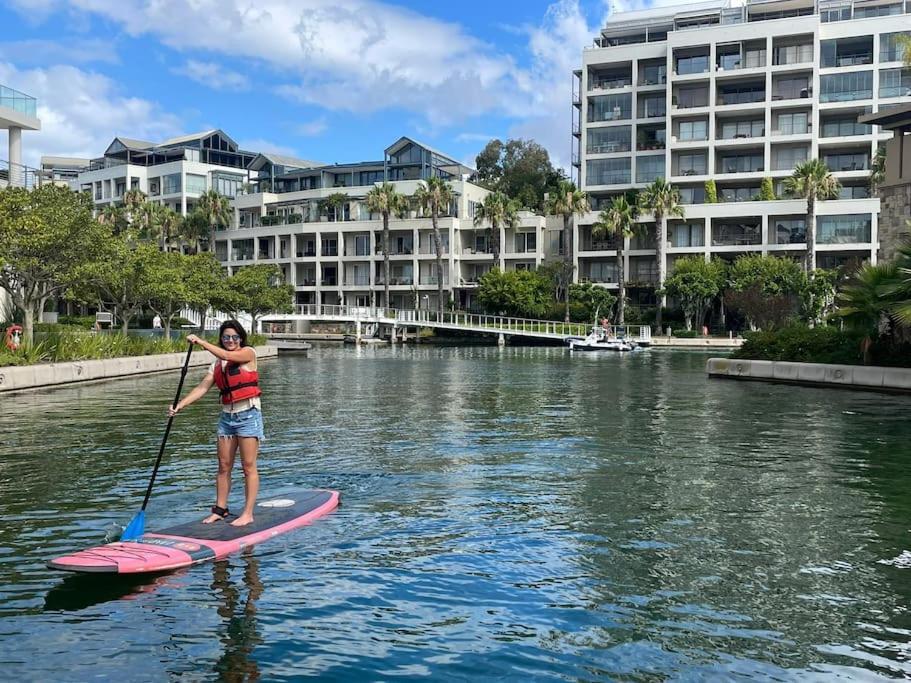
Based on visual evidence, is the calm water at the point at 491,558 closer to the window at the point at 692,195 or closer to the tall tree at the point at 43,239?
the tall tree at the point at 43,239

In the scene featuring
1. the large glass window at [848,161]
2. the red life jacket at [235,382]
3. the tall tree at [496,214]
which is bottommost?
the red life jacket at [235,382]

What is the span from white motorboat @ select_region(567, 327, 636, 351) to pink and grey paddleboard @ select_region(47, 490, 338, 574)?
1999 inches

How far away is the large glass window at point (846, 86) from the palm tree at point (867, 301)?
55.8m

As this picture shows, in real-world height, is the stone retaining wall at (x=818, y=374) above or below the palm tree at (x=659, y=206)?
below

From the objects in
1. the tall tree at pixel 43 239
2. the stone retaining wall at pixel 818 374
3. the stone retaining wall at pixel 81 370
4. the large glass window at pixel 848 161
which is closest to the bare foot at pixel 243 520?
the stone retaining wall at pixel 81 370

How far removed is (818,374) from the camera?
98.0ft

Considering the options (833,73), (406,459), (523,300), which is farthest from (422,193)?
(406,459)

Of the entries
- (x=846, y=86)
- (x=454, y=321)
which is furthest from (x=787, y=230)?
(x=454, y=321)

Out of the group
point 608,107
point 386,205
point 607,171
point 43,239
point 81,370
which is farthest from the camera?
point 608,107

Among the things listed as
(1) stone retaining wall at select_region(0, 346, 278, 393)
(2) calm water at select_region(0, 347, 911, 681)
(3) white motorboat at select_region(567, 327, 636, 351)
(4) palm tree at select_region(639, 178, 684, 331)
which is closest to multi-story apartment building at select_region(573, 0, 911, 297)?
(4) palm tree at select_region(639, 178, 684, 331)

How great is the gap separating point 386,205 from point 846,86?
137 ft

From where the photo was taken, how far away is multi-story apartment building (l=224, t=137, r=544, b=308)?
298 feet

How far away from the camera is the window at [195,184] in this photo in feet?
363

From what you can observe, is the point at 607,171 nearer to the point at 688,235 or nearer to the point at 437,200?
the point at 688,235
